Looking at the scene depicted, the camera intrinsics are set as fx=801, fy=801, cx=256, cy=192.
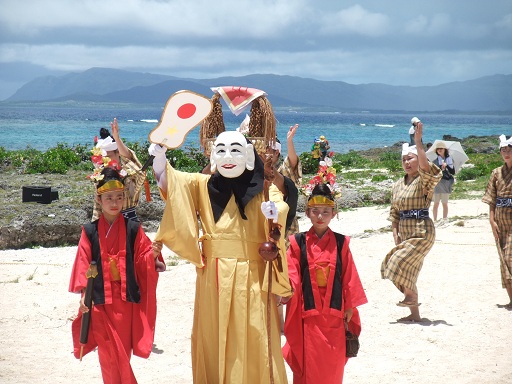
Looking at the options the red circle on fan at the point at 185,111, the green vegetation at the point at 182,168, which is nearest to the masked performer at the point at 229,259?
the red circle on fan at the point at 185,111

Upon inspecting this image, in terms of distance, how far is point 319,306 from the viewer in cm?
595

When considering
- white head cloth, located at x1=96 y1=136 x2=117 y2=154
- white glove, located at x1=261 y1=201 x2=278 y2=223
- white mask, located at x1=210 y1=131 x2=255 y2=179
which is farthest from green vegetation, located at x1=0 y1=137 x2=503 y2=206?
white glove, located at x1=261 y1=201 x2=278 y2=223

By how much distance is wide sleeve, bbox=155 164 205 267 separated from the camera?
5.64 metres

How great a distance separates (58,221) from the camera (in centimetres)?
1250

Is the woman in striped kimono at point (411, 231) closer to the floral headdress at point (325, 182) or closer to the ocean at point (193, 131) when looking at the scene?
the floral headdress at point (325, 182)

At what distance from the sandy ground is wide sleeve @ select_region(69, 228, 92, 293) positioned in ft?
3.90

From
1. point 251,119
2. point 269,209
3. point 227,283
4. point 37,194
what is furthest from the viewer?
point 37,194

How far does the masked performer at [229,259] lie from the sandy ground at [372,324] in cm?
134

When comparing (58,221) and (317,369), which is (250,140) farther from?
(58,221)

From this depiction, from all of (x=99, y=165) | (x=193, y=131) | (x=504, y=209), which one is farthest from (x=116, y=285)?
(x=193, y=131)

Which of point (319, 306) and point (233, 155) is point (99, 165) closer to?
point (233, 155)

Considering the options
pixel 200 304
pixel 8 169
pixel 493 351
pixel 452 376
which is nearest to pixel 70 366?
pixel 200 304

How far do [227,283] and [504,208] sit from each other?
444 centimetres

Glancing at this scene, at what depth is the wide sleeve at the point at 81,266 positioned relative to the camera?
5891 millimetres
